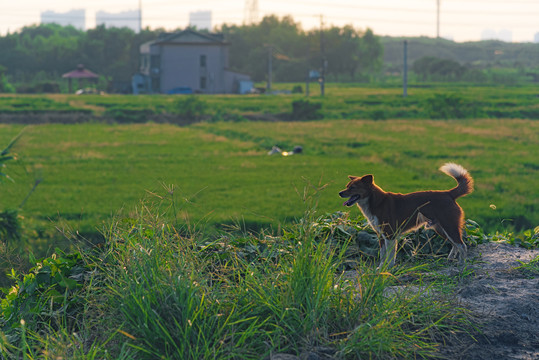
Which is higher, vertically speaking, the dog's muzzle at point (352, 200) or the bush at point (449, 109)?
the bush at point (449, 109)

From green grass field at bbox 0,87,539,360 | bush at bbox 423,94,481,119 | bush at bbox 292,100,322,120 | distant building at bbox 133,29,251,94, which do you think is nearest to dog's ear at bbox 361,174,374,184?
green grass field at bbox 0,87,539,360

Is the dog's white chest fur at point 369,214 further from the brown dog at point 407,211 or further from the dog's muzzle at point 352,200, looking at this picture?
the dog's muzzle at point 352,200

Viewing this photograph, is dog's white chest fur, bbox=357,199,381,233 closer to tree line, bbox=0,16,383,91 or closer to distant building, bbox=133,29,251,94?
tree line, bbox=0,16,383,91

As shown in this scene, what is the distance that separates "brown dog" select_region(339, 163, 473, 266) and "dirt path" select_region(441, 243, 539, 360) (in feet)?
1.35

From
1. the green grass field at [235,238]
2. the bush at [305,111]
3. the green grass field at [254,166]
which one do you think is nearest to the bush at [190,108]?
the green grass field at [235,238]

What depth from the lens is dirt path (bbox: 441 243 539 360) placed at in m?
4.38

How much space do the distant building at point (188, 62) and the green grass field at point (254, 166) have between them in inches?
1670

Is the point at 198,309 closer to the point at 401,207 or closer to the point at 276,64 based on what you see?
the point at 401,207

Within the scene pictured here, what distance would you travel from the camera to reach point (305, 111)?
48.8m

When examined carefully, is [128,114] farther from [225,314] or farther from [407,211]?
[225,314]

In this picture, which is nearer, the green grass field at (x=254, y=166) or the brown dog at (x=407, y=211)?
the brown dog at (x=407, y=211)

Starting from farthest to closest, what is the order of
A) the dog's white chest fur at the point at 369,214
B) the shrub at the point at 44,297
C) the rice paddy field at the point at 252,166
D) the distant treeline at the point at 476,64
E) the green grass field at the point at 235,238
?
the distant treeline at the point at 476,64 < the rice paddy field at the point at 252,166 < the dog's white chest fur at the point at 369,214 < the shrub at the point at 44,297 < the green grass field at the point at 235,238

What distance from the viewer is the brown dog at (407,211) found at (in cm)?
615

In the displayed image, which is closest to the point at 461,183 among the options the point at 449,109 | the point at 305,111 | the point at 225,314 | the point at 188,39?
the point at 225,314
